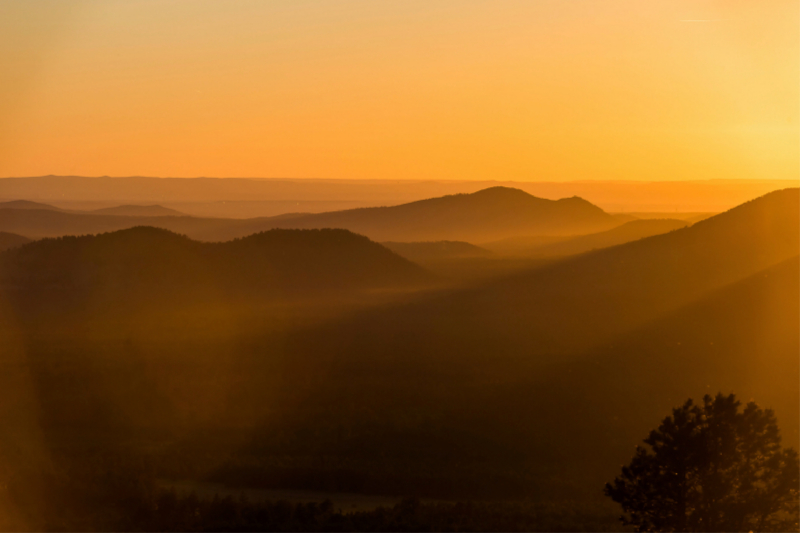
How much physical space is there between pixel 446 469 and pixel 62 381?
2009 cm

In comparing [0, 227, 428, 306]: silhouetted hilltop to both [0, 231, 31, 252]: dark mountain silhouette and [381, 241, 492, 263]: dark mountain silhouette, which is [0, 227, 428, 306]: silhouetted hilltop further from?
[381, 241, 492, 263]: dark mountain silhouette

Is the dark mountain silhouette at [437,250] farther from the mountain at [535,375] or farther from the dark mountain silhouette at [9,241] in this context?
the mountain at [535,375]

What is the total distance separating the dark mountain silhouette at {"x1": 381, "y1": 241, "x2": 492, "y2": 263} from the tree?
328 ft

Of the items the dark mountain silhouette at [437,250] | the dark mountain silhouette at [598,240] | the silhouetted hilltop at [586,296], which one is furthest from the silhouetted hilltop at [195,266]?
the dark mountain silhouette at [598,240]

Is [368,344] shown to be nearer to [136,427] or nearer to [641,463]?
[136,427]

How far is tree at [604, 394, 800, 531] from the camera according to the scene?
1423 centimetres

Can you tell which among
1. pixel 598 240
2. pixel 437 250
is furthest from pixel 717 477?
pixel 598 240

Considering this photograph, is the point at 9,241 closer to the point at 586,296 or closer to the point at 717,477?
the point at 586,296

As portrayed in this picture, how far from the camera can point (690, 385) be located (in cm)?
3200

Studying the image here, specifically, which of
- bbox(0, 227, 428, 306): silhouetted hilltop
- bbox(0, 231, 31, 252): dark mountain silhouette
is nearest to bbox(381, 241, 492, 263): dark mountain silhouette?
bbox(0, 227, 428, 306): silhouetted hilltop

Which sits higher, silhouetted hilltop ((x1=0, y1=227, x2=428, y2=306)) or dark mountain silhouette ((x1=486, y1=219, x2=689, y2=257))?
dark mountain silhouette ((x1=486, y1=219, x2=689, y2=257))

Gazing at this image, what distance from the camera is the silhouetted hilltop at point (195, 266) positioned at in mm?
73000

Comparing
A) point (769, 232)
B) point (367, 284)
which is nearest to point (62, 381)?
point (367, 284)

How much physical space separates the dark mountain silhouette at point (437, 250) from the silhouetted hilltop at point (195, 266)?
3187 centimetres
